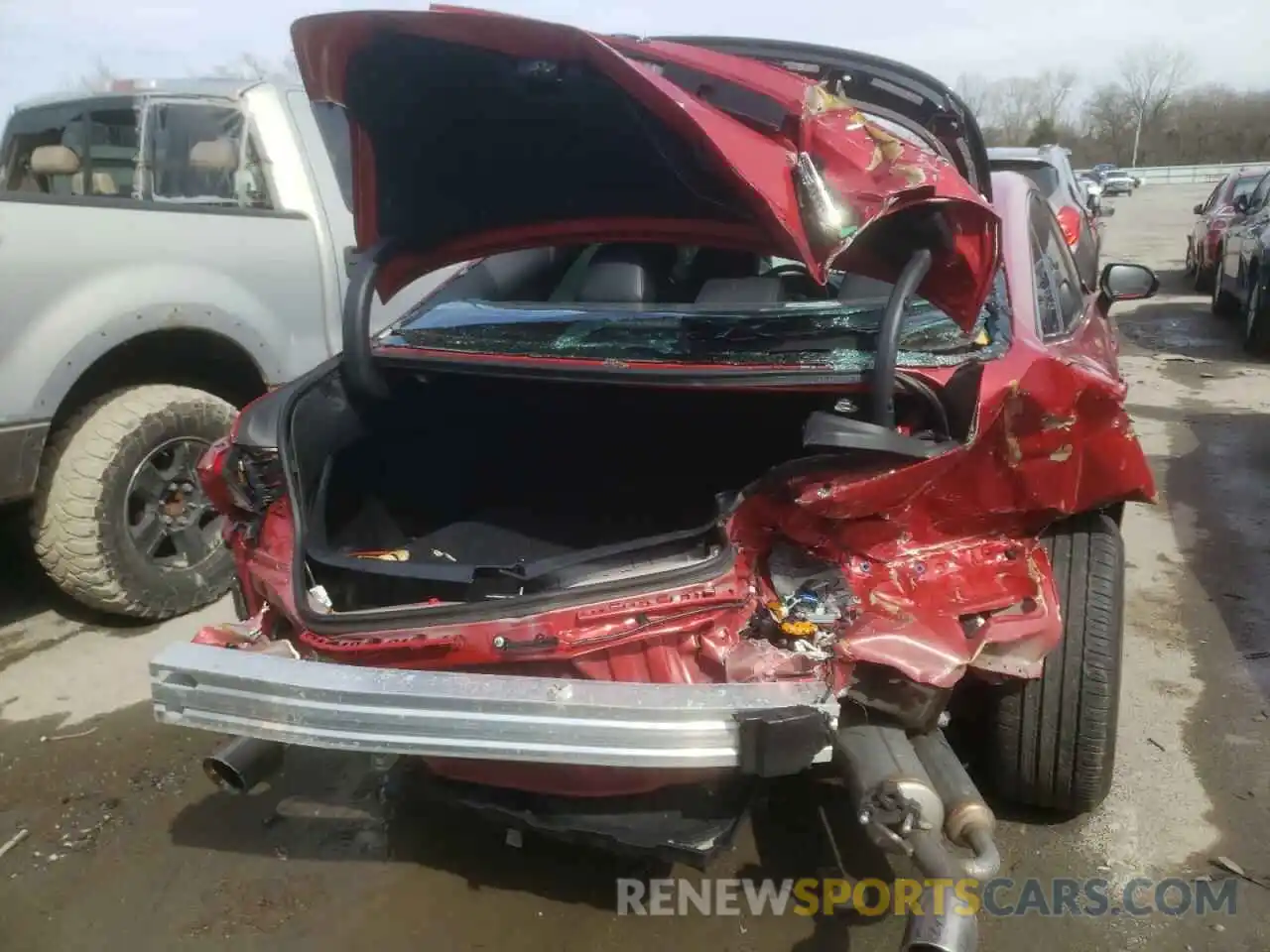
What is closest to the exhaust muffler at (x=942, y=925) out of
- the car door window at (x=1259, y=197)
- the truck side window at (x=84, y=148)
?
the truck side window at (x=84, y=148)

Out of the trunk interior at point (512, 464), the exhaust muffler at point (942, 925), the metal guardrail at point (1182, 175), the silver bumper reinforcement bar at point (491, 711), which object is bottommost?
the exhaust muffler at point (942, 925)

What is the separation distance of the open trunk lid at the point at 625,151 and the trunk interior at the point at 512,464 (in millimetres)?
398

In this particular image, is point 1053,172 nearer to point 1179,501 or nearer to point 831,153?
point 1179,501

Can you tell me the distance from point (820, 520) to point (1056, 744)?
0.92m

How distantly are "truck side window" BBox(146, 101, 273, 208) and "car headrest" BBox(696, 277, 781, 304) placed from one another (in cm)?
227

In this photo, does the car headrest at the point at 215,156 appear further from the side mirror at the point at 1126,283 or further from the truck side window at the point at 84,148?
the side mirror at the point at 1126,283

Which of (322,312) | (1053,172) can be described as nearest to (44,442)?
(322,312)

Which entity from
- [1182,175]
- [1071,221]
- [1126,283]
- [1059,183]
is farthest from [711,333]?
[1182,175]

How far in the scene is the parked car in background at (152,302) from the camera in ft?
11.5

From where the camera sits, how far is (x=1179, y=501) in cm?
503

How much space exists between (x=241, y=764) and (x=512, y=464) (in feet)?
3.99

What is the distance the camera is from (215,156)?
14.3 feet

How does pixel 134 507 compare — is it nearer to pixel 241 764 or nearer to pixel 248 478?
pixel 248 478

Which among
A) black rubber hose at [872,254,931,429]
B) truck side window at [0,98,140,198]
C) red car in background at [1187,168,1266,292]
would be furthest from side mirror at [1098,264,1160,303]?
red car in background at [1187,168,1266,292]
